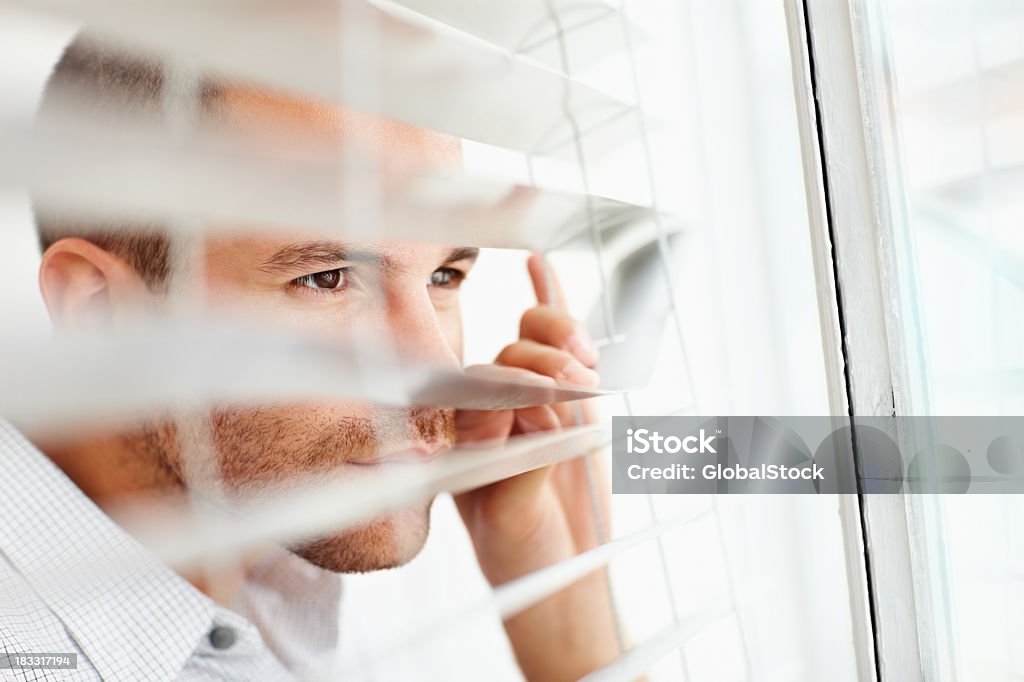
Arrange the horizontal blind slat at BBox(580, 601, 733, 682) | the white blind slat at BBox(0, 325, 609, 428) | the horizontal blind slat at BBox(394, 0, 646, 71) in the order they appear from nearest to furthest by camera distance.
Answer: the white blind slat at BBox(0, 325, 609, 428)
the horizontal blind slat at BBox(394, 0, 646, 71)
the horizontal blind slat at BBox(580, 601, 733, 682)

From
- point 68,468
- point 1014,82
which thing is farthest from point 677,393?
point 68,468

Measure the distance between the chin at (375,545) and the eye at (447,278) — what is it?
0.17m

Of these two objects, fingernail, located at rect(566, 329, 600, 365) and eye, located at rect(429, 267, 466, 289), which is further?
fingernail, located at rect(566, 329, 600, 365)

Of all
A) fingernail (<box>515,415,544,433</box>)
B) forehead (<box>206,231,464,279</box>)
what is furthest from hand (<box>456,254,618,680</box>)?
forehead (<box>206,231,464,279</box>)

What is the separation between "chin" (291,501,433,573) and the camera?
1.76 ft

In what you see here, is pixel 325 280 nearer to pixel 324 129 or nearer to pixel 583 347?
pixel 324 129

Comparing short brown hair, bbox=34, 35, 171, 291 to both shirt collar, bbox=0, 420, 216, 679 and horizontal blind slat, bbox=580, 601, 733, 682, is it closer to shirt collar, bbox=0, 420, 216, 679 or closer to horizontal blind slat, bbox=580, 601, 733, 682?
shirt collar, bbox=0, 420, 216, 679

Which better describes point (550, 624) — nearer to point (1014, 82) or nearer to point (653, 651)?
point (653, 651)

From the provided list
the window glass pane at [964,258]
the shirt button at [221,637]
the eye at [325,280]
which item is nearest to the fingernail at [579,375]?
the eye at [325,280]

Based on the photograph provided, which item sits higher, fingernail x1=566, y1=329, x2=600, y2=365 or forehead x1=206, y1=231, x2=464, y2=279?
forehead x1=206, y1=231, x2=464, y2=279

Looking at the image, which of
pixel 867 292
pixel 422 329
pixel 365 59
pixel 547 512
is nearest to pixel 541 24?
pixel 365 59

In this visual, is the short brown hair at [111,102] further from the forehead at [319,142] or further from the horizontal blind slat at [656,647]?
the horizontal blind slat at [656,647]

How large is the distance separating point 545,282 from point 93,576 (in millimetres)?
430

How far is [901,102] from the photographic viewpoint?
964mm
